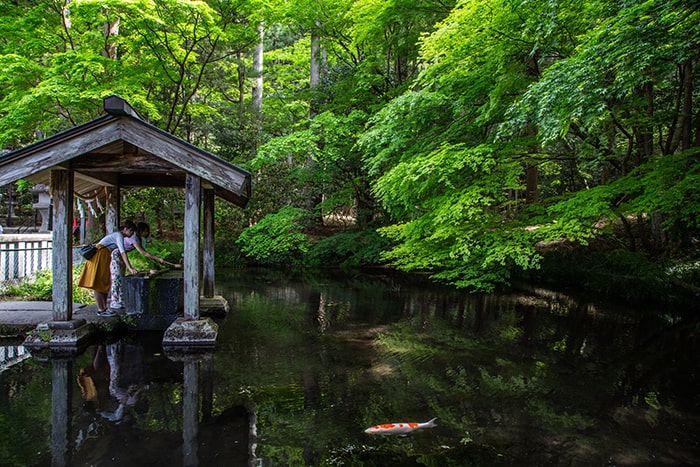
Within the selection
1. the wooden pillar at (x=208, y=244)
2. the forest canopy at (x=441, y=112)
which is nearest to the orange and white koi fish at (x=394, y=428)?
the forest canopy at (x=441, y=112)

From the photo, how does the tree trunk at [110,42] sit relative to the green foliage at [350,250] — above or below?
above

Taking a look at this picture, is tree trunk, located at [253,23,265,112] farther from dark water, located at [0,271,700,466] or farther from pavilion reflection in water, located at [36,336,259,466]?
pavilion reflection in water, located at [36,336,259,466]

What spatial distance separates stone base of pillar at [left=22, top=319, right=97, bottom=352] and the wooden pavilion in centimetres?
1

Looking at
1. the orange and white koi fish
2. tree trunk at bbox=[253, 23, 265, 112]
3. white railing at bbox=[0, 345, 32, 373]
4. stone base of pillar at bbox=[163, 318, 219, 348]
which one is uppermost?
tree trunk at bbox=[253, 23, 265, 112]

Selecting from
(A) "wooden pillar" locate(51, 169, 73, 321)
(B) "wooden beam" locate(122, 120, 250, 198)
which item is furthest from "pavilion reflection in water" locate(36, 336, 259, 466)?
(B) "wooden beam" locate(122, 120, 250, 198)

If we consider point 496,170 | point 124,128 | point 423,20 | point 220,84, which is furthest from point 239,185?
point 220,84

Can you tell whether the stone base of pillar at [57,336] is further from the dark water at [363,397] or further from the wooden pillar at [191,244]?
the wooden pillar at [191,244]

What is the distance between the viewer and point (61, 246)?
668cm

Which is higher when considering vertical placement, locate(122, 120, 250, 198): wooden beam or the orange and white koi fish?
locate(122, 120, 250, 198): wooden beam

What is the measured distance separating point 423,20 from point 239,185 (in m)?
10.7

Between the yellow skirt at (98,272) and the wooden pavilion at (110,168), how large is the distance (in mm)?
721

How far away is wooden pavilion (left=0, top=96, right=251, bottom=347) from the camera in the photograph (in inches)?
248

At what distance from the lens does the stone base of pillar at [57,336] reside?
6508mm

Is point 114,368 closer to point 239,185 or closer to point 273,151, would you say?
point 239,185
